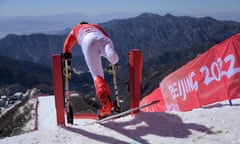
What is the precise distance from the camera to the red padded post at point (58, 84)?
6605 millimetres

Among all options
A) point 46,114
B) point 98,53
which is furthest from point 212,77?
point 46,114

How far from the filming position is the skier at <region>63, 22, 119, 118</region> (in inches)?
237

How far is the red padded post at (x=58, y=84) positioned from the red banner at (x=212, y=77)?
409 cm

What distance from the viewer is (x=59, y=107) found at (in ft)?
21.9

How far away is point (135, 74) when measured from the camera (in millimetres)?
7113

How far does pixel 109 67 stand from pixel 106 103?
1.34 metres

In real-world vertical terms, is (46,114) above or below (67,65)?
below

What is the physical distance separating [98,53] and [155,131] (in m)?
1.83

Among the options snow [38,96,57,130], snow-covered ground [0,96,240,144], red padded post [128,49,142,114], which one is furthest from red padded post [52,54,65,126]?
snow [38,96,57,130]

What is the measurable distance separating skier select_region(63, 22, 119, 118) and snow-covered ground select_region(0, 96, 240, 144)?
46 centimetres

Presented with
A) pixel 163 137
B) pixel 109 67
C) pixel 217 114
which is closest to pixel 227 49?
pixel 217 114

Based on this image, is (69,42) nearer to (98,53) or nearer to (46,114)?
(98,53)

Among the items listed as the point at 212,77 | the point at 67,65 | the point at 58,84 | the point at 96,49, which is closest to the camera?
the point at 96,49

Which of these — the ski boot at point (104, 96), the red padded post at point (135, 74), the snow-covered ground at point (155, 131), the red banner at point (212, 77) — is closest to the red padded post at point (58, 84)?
the snow-covered ground at point (155, 131)
